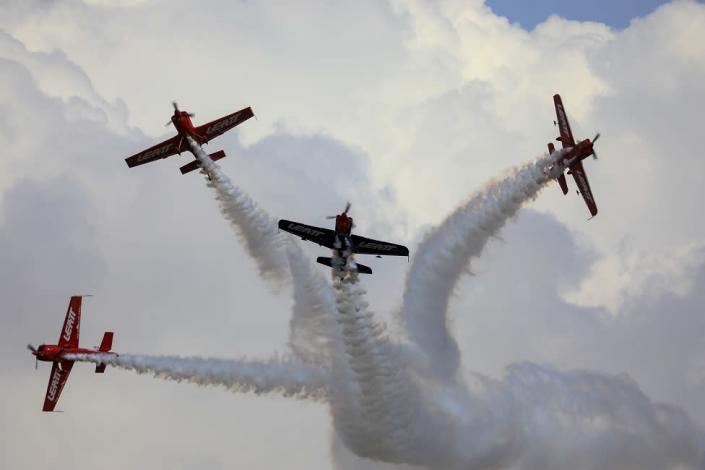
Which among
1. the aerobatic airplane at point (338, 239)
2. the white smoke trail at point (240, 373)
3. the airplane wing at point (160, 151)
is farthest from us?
the airplane wing at point (160, 151)

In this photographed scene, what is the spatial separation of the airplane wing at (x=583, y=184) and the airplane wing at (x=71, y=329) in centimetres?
3065

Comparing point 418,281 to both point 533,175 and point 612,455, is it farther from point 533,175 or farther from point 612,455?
point 612,455

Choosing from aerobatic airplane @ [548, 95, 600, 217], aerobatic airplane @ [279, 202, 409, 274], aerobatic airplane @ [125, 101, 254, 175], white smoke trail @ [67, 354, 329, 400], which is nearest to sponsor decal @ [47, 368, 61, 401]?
white smoke trail @ [67, 354, 329, 400]

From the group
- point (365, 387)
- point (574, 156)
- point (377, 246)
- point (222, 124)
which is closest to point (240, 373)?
point (365, 387)

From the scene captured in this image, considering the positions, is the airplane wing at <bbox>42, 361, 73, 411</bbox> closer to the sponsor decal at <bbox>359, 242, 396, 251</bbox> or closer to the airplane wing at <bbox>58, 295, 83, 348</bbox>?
the airplane wing at <bbox>58, 295, 83, 348</bbox>

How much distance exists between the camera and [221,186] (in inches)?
3605

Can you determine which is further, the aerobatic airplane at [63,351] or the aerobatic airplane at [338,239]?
the aerobatic airplane at [63,351]

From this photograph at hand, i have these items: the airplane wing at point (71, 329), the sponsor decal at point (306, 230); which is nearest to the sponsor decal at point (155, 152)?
the airplane wing at point (71, 329)

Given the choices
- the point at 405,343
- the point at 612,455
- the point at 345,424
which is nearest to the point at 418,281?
the point at 405,343

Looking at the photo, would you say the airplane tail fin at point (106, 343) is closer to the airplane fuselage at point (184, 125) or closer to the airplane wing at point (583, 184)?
the airplane fuselage at point (184, 125)

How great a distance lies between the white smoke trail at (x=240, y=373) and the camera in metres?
89.3

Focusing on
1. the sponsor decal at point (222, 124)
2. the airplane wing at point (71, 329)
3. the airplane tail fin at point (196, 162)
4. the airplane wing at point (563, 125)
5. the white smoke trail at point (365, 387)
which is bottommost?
the white smoke trail at point (365, 387)

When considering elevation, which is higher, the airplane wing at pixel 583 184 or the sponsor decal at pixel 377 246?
the airplane wing at pixel 583 184

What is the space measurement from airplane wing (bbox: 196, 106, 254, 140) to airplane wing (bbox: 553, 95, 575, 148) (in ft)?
60.3
